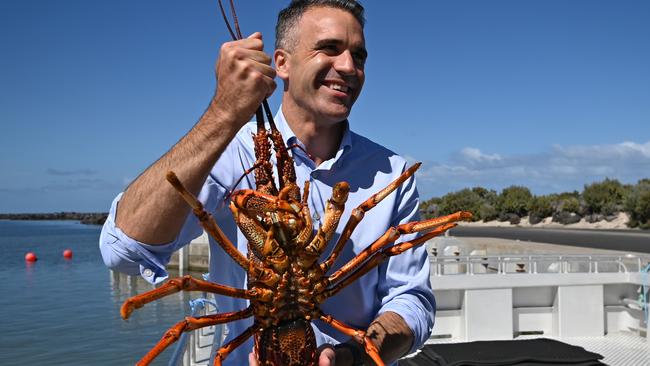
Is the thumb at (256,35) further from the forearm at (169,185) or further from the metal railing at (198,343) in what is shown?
the metal railing at (198,343)

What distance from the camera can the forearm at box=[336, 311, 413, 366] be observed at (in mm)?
2191

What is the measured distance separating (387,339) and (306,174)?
0.82 m

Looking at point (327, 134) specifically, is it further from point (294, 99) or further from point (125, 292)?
point (125, 292)

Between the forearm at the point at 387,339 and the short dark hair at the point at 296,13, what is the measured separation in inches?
47.7

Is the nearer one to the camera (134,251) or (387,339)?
(134,251)

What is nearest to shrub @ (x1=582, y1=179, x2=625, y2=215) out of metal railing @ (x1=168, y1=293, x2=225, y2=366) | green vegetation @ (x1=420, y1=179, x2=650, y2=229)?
green vegetation @ (x1=420, y1=179, x2=650, y2=229)

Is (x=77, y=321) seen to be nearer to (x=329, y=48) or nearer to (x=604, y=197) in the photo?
(x=329, y=48)

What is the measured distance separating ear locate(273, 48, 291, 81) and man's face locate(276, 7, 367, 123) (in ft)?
0.15

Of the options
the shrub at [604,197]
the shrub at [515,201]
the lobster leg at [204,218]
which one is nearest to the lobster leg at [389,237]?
the lobster leg at [204,218]

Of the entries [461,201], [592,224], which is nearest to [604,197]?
[592,224]

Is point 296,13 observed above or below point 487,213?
above

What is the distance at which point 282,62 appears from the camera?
2535 mm

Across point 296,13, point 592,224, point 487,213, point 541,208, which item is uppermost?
point 296,13

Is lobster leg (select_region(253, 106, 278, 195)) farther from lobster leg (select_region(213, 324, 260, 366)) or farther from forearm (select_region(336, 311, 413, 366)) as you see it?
forearm (select_region(336, 311, 413, 366))
